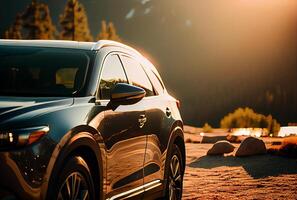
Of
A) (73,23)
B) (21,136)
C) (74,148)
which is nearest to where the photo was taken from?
(21,136)

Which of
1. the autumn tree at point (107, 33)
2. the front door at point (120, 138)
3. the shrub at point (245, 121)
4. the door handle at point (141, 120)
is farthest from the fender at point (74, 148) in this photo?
the autumn tree at point (107, 33)

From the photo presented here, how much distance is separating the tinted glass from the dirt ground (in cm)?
354

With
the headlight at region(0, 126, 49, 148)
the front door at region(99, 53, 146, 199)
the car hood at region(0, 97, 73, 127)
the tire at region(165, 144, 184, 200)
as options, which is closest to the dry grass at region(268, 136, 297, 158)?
the tire at region(165, 144, 184, 200)

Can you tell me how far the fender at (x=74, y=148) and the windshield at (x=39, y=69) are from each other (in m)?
0.54

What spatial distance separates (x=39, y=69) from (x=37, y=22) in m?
86.7

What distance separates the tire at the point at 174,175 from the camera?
367 inches

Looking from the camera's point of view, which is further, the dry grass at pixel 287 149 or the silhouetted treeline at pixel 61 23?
the silhouetted treeline at pixel 61 23

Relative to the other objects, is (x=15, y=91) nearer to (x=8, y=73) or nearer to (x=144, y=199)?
(x=8, y=73)

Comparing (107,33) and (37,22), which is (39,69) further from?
(107,33)

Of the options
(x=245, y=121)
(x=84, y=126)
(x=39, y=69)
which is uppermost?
(x=39, y=69)

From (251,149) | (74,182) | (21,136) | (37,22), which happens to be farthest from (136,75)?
(37,22)

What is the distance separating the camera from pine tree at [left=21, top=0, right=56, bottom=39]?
93.2 meters

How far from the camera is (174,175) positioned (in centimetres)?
962

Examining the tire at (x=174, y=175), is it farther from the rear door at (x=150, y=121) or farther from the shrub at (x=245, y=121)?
the shrub at (x=245, y=121)
